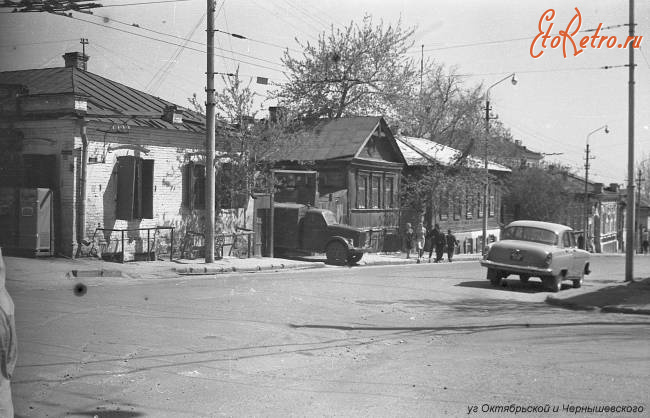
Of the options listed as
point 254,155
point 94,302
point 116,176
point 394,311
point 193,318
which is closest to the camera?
point 193,318

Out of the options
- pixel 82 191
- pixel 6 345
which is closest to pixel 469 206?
pixel 82 191

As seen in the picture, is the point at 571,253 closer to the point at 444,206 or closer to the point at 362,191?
the point at 362,191

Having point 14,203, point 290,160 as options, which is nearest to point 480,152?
point 290,160

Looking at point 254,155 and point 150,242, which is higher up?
point 254,155

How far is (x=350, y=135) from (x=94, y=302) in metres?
28.9

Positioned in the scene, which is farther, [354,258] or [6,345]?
[354,258]

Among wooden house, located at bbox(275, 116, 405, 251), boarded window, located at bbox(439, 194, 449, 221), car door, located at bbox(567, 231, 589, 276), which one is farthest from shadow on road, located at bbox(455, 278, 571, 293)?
boarded window, located at bbox(439, 194, 449, 221)

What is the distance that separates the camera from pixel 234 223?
2767 cm

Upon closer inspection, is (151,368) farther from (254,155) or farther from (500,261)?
(254,155)

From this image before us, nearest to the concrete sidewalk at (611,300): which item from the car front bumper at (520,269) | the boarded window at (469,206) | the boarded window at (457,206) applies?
the car front bumper at (520,269)

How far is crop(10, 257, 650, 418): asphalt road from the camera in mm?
6566

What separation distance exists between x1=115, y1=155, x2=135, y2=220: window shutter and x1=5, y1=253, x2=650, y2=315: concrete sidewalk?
1.58m

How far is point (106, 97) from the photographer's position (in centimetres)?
2442

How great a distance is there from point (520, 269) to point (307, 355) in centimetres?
1130
